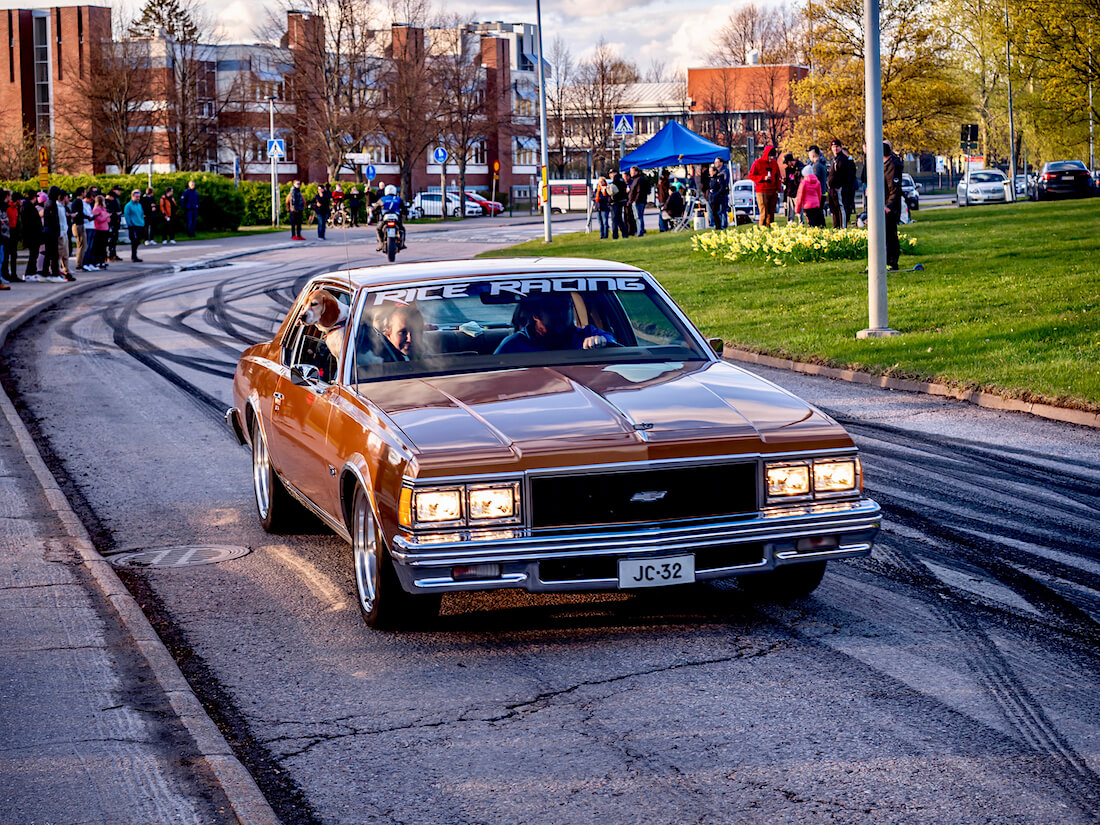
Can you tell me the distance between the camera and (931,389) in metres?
13.7

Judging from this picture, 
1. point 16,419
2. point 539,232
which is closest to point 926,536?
point 16,419

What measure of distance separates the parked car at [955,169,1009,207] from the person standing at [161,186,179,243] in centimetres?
3102

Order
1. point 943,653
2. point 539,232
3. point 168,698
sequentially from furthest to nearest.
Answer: point 539,232, point 943,653, point 168,698

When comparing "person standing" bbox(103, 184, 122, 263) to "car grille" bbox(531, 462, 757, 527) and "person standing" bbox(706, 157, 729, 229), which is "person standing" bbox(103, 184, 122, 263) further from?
"car grille" bbox(531, 462, 757, 527)

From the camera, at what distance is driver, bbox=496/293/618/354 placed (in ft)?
23.5

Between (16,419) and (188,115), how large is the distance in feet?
209

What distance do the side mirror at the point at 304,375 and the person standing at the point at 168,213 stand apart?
38326 millimetres

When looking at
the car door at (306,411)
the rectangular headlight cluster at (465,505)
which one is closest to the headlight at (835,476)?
the rectangular headlight cluster at (465,505)

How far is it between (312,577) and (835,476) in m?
2.87

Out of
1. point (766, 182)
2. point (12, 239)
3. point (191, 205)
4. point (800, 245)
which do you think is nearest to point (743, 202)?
point (766, 182)

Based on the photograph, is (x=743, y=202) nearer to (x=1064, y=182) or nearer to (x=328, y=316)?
(x=1064, y=182)

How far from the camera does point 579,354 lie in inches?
280

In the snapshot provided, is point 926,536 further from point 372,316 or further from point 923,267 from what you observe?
point 923,267

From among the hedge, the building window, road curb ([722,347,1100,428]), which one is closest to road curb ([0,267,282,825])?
road curb ([722,347,1100,428])
